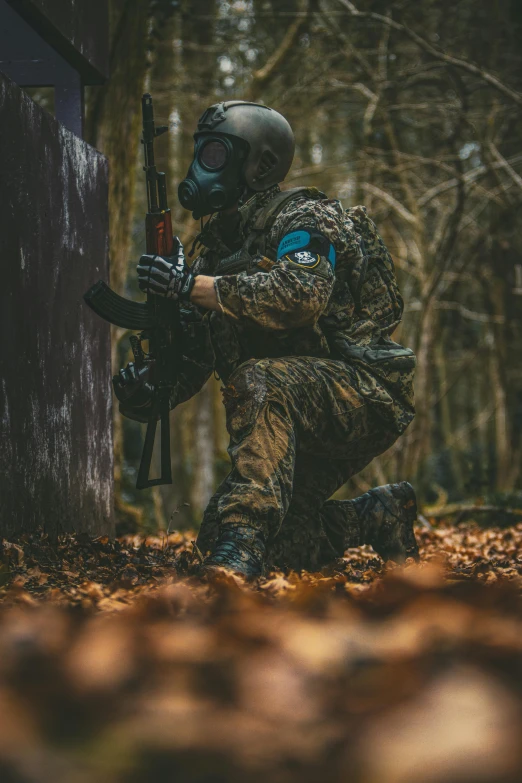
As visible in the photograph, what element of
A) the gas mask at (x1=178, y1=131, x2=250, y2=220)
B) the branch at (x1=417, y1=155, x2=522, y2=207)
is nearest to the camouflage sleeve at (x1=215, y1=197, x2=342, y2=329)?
the gas mask at (x1=178, y1=131, x2=250, y2=220)

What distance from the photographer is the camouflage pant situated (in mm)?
3246

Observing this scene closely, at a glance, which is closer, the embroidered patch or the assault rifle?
the embroidered patch

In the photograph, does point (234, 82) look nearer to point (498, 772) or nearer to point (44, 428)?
point (44, 428)

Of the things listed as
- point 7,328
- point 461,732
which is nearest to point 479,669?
point 461,732

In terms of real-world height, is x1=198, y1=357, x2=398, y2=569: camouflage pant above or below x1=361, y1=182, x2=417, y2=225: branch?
below

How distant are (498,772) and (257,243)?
120 inches

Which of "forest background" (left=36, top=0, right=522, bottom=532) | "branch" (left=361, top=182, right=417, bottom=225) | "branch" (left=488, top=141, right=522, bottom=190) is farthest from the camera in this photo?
"branch" (left=361, top=182, right=417, bottom=225)

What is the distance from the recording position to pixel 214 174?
3994 mm

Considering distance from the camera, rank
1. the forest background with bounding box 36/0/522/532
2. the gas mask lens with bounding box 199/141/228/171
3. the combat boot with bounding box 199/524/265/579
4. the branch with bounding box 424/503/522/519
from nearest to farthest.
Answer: the combat boot with bounding box 199/524/265/579 < the gas mask lens with bounding box 199/141/228/171 < the branch with bounding box 424/503/522/519 < the forest background with bounding box 36/0/522/532

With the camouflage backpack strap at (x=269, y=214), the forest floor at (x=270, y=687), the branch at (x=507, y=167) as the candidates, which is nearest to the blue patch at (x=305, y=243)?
the camouflage backpack strap at (x=269, y=214)

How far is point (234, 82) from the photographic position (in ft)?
40.9

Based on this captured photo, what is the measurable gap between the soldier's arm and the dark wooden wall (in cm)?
69

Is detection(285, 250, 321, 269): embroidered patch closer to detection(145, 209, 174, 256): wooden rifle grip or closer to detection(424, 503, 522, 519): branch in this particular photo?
detection(145, 209, 174, 256): wooden rifle grip

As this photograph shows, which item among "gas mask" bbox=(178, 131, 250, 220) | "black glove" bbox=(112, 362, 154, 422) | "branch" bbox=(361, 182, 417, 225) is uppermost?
"branch" bbox=(361, 182, 417, 225)
